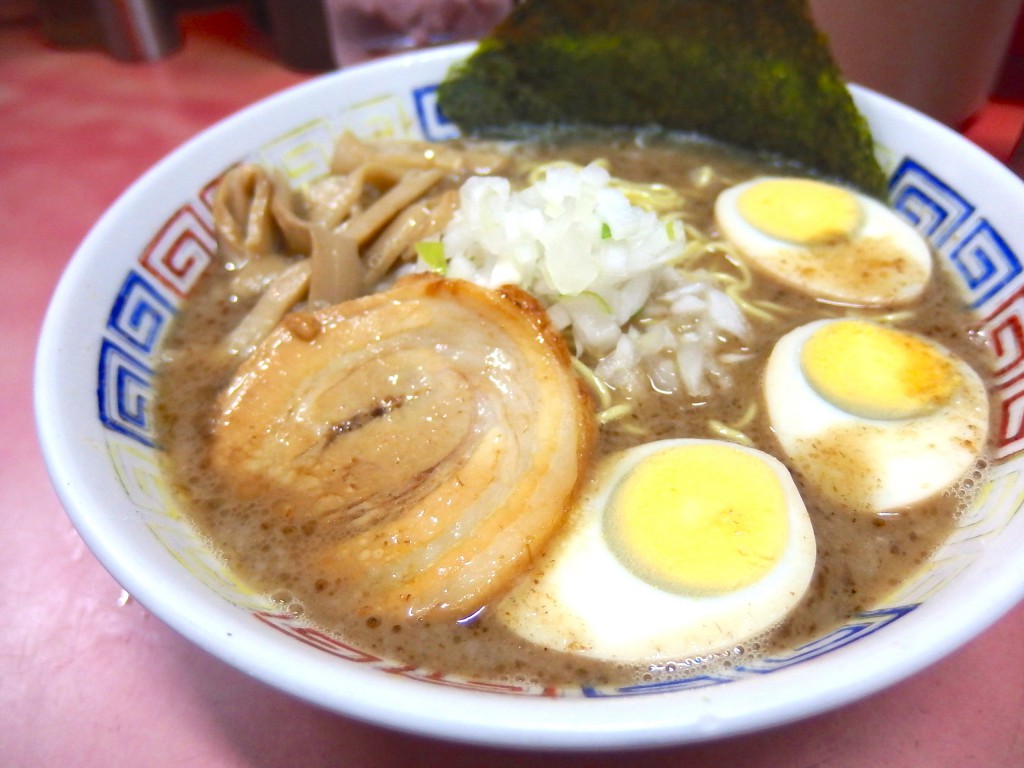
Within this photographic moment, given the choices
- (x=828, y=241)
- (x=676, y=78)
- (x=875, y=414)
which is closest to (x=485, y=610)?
(x=875, y=414)

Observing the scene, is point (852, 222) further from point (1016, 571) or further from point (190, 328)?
point (190, 328)

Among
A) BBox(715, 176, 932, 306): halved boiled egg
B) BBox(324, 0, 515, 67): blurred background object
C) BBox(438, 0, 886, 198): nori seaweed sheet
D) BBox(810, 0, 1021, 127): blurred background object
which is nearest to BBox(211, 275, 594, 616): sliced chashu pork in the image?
BBox(715, 176, 932, 306): halved boiled egg

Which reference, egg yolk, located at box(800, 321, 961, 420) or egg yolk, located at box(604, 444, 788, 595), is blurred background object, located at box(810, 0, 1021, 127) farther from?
egg yolk, located at box(604, 444, 788, 595)

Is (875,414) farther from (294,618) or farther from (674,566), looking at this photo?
(294,618)

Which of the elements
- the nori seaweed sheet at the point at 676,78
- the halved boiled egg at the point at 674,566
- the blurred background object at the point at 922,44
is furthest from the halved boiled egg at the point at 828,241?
the halved boiled egg at the point at 674,566

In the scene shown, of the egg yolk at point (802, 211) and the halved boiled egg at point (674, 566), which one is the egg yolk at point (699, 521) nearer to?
the halved boiled egg at point (674, 566)

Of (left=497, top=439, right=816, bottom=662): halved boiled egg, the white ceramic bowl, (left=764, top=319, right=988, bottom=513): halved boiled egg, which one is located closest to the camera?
the white ceramic bowl

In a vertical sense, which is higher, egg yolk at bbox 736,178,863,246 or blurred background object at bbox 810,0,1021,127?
blurred background object at bbox 810,0,1021,127
